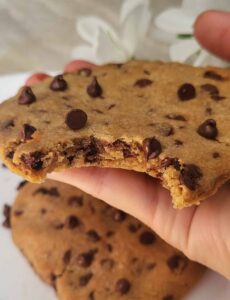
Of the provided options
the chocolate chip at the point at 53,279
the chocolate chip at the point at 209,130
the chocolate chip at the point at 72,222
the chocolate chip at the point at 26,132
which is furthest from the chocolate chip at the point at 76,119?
the chocolate chip at the point at 53,279

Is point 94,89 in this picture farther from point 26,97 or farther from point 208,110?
point 208,110

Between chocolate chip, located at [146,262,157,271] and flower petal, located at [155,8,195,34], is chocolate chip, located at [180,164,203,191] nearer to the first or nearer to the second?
chocolate chip, located at [146,262,157,271]

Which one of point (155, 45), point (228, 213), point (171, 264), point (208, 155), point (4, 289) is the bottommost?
point (4, 289)

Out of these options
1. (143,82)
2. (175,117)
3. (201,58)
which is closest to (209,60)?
(201,58)

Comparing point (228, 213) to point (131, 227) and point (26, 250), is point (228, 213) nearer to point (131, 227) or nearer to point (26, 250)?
point (131, 227)

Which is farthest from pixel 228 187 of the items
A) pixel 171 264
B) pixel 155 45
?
pixel 155 45

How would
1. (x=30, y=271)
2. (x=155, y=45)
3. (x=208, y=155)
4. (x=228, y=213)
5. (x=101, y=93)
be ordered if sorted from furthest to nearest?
(x=155, y=45) < (x=30, y=271) < (x=101, y=93) < (x=228, y=213) < (x=208, y=155)
